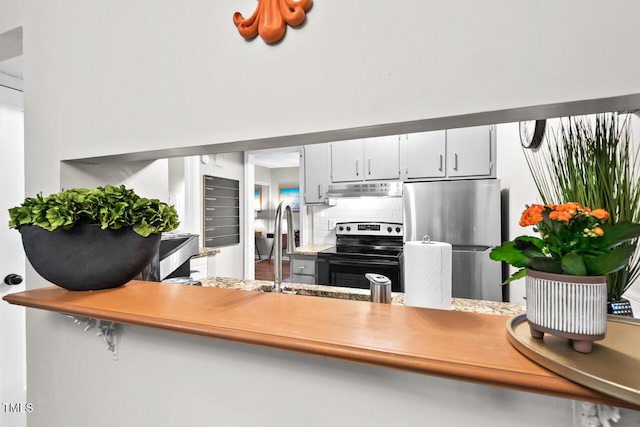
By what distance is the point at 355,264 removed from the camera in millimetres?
3232

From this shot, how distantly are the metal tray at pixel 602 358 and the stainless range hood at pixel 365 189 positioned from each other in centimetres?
286

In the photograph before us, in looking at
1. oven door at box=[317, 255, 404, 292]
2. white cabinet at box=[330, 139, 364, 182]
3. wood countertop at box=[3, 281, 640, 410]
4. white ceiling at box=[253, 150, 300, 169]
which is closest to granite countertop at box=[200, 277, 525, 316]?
wood countertop at box=[3, 281, 640, 410]

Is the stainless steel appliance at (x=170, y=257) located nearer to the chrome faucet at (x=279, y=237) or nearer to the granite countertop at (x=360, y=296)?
the granite countertop at (x=360, y=296)

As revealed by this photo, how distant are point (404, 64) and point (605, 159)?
20.2 inches

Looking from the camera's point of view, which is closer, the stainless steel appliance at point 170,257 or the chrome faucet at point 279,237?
the chrome faucet at point 279,237

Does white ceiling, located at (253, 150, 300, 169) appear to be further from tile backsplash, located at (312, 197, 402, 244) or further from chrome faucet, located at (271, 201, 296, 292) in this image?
chrome faucet, located at (271, 201, 296, 292)

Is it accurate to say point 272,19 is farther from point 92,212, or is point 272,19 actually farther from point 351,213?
point 351,213

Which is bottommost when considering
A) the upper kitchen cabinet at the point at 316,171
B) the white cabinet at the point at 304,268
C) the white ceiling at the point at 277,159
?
the white cabinet at the point at 304,268

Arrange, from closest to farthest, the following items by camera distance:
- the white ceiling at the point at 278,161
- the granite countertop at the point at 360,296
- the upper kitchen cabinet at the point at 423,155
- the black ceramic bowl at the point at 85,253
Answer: the black ceramic bowl at the point at 85,253 → the granite countertop at the point at 360,296 → the upper kitchen cabinet at the point at 423,155 → the white ceiling at the point at 278,161

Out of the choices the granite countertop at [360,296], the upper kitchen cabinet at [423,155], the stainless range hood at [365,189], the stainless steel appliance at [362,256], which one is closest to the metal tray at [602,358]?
the granite countertop at [360,296]

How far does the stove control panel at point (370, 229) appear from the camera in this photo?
370cm

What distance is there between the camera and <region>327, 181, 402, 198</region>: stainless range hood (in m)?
3.48

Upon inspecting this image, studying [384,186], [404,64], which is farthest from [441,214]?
[404,64]

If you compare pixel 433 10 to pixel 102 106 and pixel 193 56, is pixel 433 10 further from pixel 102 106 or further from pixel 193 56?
pixel 102 106
